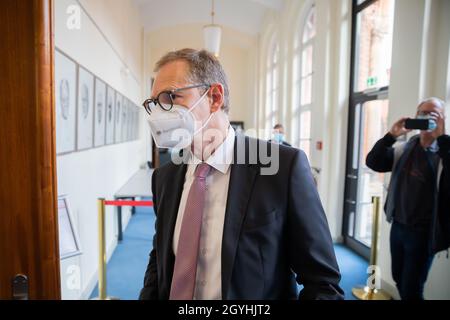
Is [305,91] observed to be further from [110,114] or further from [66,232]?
[66,232]

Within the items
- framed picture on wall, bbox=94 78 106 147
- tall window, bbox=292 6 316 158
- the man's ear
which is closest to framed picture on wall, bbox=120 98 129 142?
framed picture on wall, bbox=94 78 106 147

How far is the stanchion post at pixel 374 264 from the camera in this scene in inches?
101

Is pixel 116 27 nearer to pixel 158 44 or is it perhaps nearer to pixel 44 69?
pixel 44 69

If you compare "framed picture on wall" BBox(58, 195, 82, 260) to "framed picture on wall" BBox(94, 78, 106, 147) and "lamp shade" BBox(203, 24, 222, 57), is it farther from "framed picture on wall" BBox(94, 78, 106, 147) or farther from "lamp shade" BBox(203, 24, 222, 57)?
"lamp shade" BBox(203, 24, 222, 57)

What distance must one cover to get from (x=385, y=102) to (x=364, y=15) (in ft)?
4.14

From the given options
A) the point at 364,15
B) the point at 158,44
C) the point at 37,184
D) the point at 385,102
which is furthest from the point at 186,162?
the point at 158,44

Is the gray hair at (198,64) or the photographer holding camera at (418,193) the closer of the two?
the gray hair at (198,64)

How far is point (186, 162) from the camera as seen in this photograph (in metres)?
1.15

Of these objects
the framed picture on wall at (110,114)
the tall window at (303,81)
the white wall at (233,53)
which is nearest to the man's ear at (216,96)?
the framed picture on wall at (110,114)

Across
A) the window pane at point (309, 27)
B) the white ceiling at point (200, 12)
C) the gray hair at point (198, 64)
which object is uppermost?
the white ceiling at point (200, 12)

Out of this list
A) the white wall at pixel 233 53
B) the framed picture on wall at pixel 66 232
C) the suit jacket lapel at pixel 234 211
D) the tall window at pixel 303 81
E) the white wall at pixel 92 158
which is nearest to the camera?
the suit jacket lapel at pixel 234 211

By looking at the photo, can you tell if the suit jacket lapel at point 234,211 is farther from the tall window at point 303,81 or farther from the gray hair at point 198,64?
the tall window at point 303,81

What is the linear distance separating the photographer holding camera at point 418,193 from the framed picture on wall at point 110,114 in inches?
120
